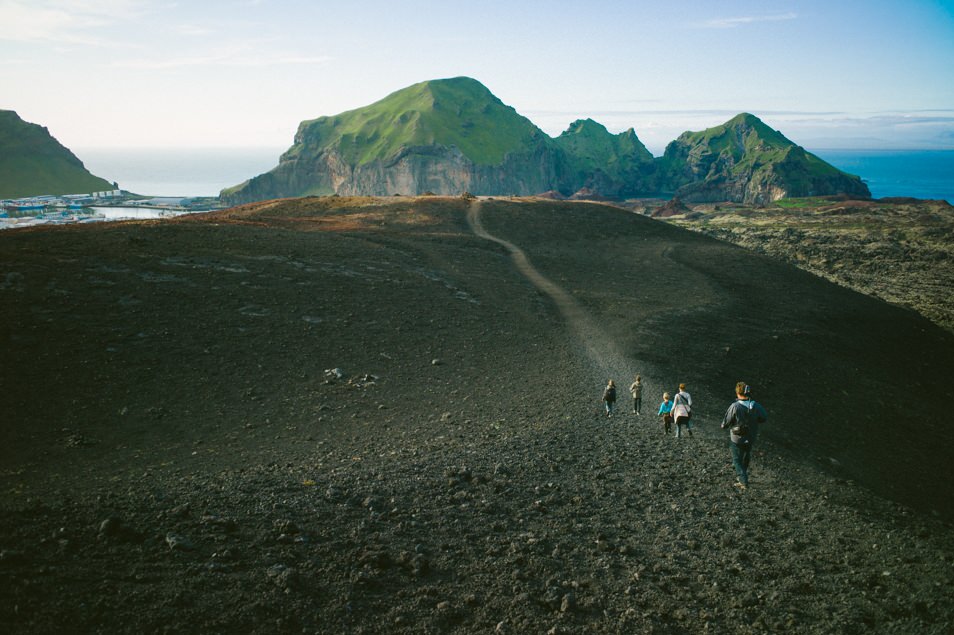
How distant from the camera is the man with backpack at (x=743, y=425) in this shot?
11977 millimetres

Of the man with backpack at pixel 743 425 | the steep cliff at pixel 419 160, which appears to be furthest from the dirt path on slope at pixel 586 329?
the steep cliff at pixel 419 160

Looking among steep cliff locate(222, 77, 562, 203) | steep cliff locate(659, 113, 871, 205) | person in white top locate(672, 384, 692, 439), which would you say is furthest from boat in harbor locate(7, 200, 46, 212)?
steep cliff locate(659, 113, 871, 205)

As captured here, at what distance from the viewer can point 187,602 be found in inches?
282

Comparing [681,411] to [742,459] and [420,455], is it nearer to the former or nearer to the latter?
[742,459]

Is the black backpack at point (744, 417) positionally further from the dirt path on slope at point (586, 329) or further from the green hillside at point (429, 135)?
the green hillside at point (429, 135)

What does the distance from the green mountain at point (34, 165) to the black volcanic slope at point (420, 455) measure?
6097 inches

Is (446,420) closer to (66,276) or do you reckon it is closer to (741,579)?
(741,579)

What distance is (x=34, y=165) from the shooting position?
155m

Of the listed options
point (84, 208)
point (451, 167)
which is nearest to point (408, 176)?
point (451, 167)

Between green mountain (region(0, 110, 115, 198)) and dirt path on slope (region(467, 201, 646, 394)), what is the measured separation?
15626cm

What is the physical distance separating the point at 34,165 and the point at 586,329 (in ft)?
596

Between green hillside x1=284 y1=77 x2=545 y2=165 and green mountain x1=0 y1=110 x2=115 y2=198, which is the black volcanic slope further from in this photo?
green mountain x1=0 y1=110 x2=115 y2=198

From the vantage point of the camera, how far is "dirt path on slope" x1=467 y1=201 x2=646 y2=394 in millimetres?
21453

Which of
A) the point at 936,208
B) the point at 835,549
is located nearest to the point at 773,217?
the point at 936,208
